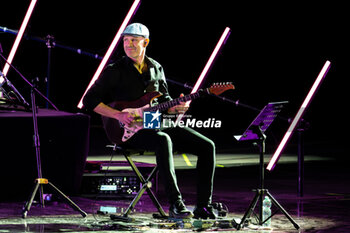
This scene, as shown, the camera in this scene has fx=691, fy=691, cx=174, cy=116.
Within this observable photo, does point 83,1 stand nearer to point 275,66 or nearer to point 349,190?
point 275,66

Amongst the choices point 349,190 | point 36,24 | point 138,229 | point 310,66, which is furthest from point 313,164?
point 36,24

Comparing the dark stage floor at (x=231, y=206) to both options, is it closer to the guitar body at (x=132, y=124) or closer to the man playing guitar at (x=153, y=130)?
the man playing guitar at (x=153, y=130)

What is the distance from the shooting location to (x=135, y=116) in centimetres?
577

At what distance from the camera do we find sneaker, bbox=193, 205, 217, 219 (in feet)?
18.5

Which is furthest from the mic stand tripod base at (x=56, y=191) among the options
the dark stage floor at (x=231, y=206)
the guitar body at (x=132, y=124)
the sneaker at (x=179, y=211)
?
the sneaker at (x=179, y=211)

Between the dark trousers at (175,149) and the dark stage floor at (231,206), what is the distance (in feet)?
0.95

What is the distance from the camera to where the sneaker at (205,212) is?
565cm

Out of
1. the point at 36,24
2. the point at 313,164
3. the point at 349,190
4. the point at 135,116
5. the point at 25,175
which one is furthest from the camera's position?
the point at 36,24

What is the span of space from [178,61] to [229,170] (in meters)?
5.66

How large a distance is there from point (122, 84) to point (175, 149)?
72cm

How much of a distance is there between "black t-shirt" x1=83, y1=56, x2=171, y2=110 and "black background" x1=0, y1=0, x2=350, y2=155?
7.77 m

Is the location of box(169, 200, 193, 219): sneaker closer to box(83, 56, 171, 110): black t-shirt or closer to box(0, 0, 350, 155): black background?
box(83, 56, 171, 110): black t-shirt

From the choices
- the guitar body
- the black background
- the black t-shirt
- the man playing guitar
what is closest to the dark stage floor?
the man playing guitar

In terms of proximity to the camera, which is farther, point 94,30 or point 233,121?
point 233,121
